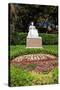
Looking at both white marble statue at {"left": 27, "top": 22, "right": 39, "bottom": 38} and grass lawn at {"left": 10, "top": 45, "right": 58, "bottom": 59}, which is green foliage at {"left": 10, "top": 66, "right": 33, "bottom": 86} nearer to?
grass lawn at {"left": 10, "top": 45, "right": 58, "bottom": 59}

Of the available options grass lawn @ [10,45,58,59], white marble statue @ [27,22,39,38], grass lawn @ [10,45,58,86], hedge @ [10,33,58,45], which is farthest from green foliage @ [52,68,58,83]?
white marble statue @ [27,22,39,38]

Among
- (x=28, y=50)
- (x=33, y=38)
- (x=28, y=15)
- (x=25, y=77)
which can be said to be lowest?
(x=25, y=77)

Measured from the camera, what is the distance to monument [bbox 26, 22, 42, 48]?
2131 millimetres

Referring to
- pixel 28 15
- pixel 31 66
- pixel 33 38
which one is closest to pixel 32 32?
pixel 33 38

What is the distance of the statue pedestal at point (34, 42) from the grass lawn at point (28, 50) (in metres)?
0.03

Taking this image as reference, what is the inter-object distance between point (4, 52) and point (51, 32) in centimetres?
47

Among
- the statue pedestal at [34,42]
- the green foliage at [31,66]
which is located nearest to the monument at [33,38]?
the statue pedestal at [34,42]

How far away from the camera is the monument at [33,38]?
2.13m

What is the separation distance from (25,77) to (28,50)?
9.4 inches

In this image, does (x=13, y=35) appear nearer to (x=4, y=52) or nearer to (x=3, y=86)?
(x=4, y=52)

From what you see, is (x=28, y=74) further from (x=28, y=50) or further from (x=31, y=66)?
(x=28, y=50)

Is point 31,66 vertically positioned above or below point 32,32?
below

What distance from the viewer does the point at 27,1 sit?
213 centimetres

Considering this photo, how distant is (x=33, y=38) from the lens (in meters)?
2.14
